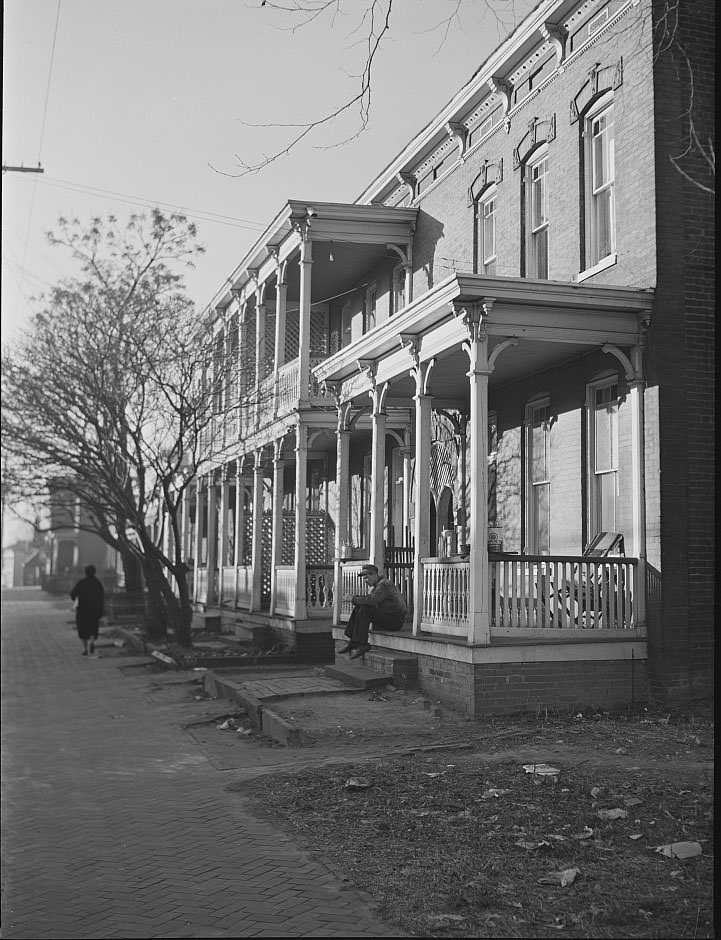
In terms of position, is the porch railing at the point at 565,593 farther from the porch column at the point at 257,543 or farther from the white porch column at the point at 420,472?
the porch column at the point at 257,543

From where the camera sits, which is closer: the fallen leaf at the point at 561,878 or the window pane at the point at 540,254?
the fallen leaf at the point at 561,878

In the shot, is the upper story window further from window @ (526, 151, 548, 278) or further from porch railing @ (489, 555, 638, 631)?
porch railing @ (489, 555, 638, 631)

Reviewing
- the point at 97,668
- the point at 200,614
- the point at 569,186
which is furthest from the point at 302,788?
the point at 200,614

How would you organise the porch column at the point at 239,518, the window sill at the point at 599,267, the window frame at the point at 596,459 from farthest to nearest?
the porch column at the point at 239,518 → the window frame at the point at 596,459 → the window sill at the point at 599,267

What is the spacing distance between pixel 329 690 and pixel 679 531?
455 centimetres

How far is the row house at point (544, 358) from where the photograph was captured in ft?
36.4

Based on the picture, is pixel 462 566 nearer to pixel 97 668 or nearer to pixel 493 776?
pixel 493 776

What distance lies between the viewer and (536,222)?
1402 cm

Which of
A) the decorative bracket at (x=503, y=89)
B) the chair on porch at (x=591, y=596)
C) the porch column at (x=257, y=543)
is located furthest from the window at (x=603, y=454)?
the porch column at (x=257, y=543)

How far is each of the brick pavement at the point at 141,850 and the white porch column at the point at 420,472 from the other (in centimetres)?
329

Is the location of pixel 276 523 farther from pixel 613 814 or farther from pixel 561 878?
pixel 561 878

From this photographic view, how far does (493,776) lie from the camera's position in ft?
25.6

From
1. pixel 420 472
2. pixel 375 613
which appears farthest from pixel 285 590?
pixel 420 472

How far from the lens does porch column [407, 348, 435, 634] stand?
12.8m
